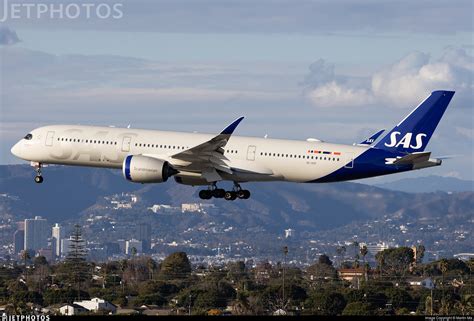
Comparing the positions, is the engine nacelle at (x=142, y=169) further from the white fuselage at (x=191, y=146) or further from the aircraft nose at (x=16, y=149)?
the aircraft nose at (x=16, y=149)

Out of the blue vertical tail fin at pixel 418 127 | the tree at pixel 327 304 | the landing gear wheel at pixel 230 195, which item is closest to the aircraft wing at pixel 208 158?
the landing gear wheel at pixel 230 195

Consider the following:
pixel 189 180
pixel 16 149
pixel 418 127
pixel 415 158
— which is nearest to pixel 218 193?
pixel 189 180

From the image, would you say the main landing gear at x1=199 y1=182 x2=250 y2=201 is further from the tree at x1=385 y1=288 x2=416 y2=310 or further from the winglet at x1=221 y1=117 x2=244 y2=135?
the tree at x1=385 y1=288 x2=416 y2=310

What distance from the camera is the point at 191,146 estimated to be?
92812 mm

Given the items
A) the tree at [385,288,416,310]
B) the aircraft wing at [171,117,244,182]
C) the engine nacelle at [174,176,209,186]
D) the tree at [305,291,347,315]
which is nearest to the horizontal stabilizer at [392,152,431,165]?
the aircraft wing at [171,117,244,182]

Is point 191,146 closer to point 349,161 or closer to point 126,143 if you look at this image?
point 126,143

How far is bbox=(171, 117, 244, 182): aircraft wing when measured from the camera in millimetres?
90438

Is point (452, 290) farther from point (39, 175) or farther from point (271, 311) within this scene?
point (39, 175)

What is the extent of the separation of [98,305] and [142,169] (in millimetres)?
46960

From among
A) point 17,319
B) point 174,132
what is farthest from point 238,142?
point 17,319

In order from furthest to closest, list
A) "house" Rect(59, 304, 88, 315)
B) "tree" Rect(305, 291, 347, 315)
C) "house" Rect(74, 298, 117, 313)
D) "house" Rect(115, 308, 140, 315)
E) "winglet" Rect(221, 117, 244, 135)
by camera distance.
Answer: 1. "tree" Rect(305, 291, 347, 315)
2. "house" Rect(74, 298, 117, 313)
3. "house" Rect(115, 308, 140, 315)
4. "house" Rect(59, 304, 88, 315)
5. "winglet" Rect(221, 117, 244, 135)

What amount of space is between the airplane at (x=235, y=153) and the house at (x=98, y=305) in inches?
1566

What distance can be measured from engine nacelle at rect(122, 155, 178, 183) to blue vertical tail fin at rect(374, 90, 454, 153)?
57.6 ft

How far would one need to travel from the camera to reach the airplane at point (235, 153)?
91.5 metres
